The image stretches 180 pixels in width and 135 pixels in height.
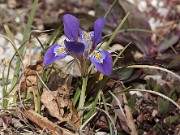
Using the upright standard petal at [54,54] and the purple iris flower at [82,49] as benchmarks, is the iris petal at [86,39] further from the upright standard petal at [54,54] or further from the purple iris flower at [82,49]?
the upright standard petal at [54,54]

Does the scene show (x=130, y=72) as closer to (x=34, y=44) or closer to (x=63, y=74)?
(x=63, y=74)

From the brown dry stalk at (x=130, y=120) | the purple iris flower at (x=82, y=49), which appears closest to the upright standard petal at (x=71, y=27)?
the purple iris flower at (x=82, y=49)

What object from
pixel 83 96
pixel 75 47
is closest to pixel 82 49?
pixel 75 47

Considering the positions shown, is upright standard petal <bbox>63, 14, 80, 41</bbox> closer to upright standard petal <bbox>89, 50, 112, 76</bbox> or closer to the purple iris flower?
the purple iris flower

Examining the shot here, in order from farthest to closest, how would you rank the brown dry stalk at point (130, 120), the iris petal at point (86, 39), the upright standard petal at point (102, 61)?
the brown dry stalk at point (130, 120) < the iris petal at point (86, 39) < the upright standard petal at point (102, 61)

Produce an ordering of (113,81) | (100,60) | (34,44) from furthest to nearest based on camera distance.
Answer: (34,44) < (113,81) < (100,60)

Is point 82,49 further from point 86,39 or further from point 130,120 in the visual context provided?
point 130,120

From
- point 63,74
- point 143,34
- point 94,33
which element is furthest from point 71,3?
point 94,33

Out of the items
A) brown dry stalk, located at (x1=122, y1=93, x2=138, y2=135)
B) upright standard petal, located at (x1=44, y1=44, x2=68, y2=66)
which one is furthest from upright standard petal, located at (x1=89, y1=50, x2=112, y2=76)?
brown dry stalk, located at (x1=122, y1=93, x2=138, y2=135)
